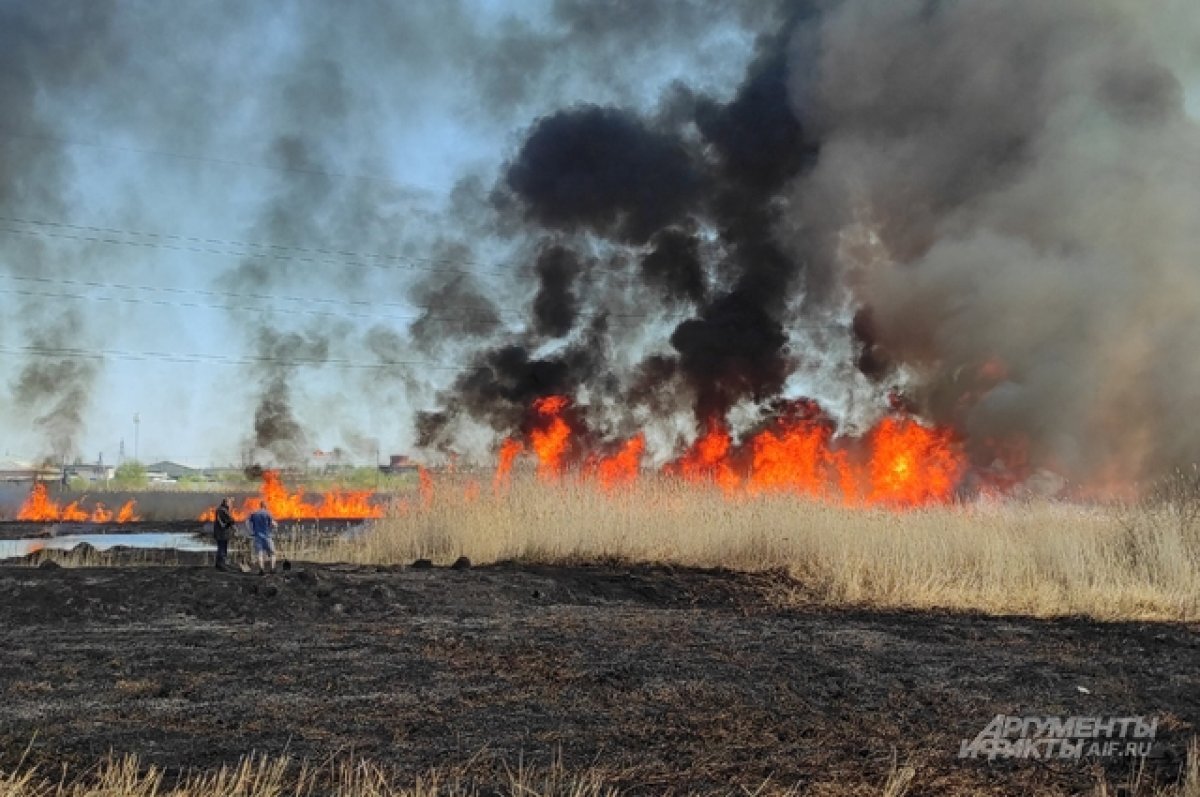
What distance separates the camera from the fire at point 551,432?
104ft

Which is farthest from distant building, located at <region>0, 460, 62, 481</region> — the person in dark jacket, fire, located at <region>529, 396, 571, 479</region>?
the person in dark jacket

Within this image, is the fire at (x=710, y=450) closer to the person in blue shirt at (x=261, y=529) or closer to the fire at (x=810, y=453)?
the fire at (x=810, y=453)

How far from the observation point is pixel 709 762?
4.76 metres

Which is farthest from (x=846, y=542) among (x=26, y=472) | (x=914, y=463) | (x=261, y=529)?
(x=26, y=472)

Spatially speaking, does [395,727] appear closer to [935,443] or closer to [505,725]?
[505,725]

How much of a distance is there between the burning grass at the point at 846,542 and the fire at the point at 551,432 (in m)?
12.9

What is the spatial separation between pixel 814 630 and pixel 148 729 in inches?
237

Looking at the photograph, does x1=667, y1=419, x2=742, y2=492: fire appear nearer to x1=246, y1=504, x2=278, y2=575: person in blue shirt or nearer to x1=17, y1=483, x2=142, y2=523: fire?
x1=246, y1=504, x2=278, y2=575: person in blue shirt

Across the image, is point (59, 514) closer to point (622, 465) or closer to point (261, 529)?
point (622, 465)

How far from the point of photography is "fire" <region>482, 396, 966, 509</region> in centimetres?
2873

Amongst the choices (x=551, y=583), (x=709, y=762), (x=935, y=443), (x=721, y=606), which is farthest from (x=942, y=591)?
(x=935, y=443)

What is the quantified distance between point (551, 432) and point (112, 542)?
554 inches

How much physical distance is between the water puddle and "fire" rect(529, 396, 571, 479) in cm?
1120

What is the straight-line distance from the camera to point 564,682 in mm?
6535
